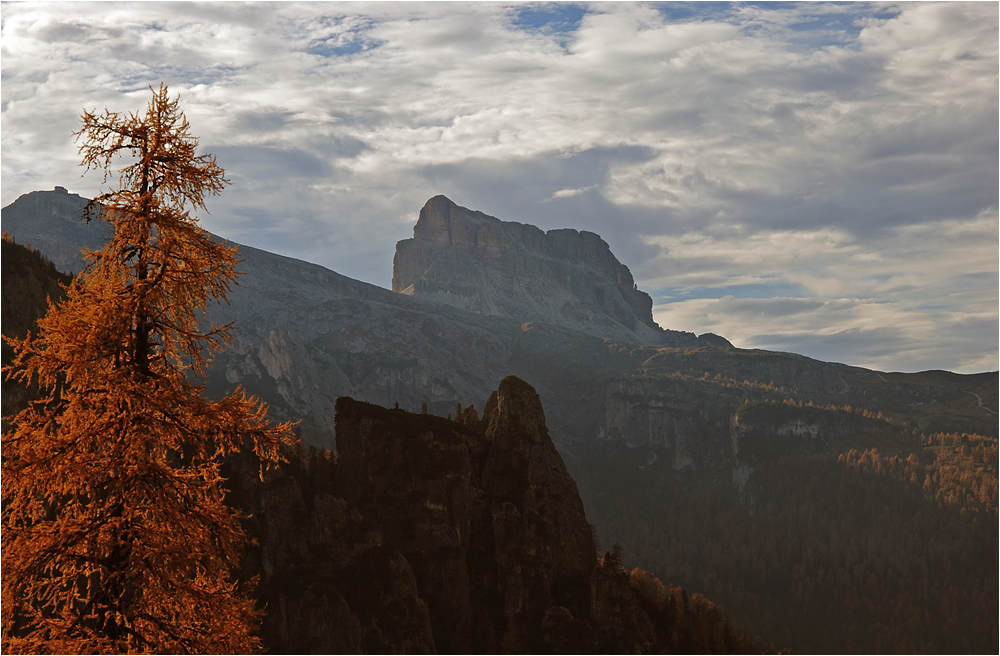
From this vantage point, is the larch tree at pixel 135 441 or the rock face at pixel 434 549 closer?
the larch tree at pixel 135 441

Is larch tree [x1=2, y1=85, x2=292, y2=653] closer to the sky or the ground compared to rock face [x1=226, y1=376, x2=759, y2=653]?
closer to the sky

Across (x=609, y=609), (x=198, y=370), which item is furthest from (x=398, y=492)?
(x=198, y=370)

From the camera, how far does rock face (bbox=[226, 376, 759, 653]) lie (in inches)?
5359

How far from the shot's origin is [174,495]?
65.8 feet

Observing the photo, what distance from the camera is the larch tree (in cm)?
1928

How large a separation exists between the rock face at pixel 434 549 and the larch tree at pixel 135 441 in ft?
389

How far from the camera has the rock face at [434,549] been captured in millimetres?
136125

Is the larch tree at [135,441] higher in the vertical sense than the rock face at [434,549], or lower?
higher

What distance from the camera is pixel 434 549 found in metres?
148

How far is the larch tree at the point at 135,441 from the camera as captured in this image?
1928 cm

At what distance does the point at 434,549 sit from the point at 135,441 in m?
134

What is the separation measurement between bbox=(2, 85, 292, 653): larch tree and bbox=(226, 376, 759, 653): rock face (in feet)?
389

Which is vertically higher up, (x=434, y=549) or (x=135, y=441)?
(x=135, y=441)

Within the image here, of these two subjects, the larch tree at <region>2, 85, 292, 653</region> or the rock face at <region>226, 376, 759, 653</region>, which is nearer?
the larch tree at <region>2, 85, 292, 653</region>
